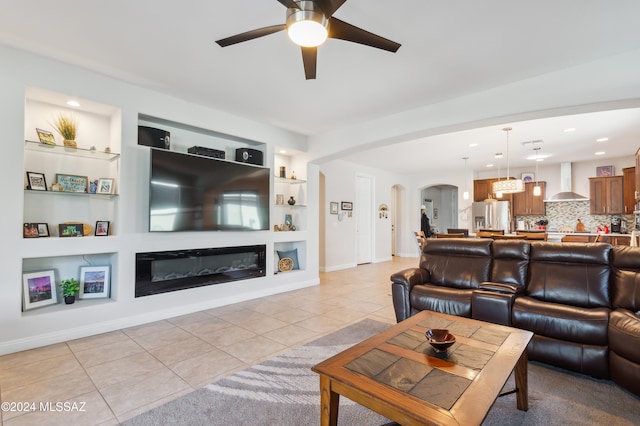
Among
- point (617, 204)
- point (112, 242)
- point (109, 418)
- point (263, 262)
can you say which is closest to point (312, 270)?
point (263, 262)

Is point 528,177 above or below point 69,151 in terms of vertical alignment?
above

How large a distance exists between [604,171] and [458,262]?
696 centimetres

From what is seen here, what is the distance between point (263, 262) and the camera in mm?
4898

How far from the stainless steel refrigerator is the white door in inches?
123

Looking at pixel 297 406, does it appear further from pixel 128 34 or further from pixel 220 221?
pixel 128 34

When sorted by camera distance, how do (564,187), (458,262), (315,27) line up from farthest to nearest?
(564,187)
(458,262)
(315,27)

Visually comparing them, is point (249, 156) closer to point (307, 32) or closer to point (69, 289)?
point (69, 289)

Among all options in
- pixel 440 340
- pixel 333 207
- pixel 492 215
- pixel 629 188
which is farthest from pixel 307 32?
→ pixel 629 188

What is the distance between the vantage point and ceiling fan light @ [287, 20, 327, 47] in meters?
1.86

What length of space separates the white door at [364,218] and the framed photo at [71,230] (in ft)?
19.8

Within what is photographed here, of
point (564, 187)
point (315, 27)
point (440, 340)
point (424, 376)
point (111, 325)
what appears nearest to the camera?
point (424, 376)

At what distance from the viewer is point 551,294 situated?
285cm

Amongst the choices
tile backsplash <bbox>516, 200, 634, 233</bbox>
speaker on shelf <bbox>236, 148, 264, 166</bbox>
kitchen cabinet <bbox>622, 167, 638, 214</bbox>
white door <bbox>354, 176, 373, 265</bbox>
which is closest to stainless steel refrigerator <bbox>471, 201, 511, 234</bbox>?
tile backsplash <bbox>516, 200, 634, 233</bbox>

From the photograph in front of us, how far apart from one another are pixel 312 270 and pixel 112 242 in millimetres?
3260
